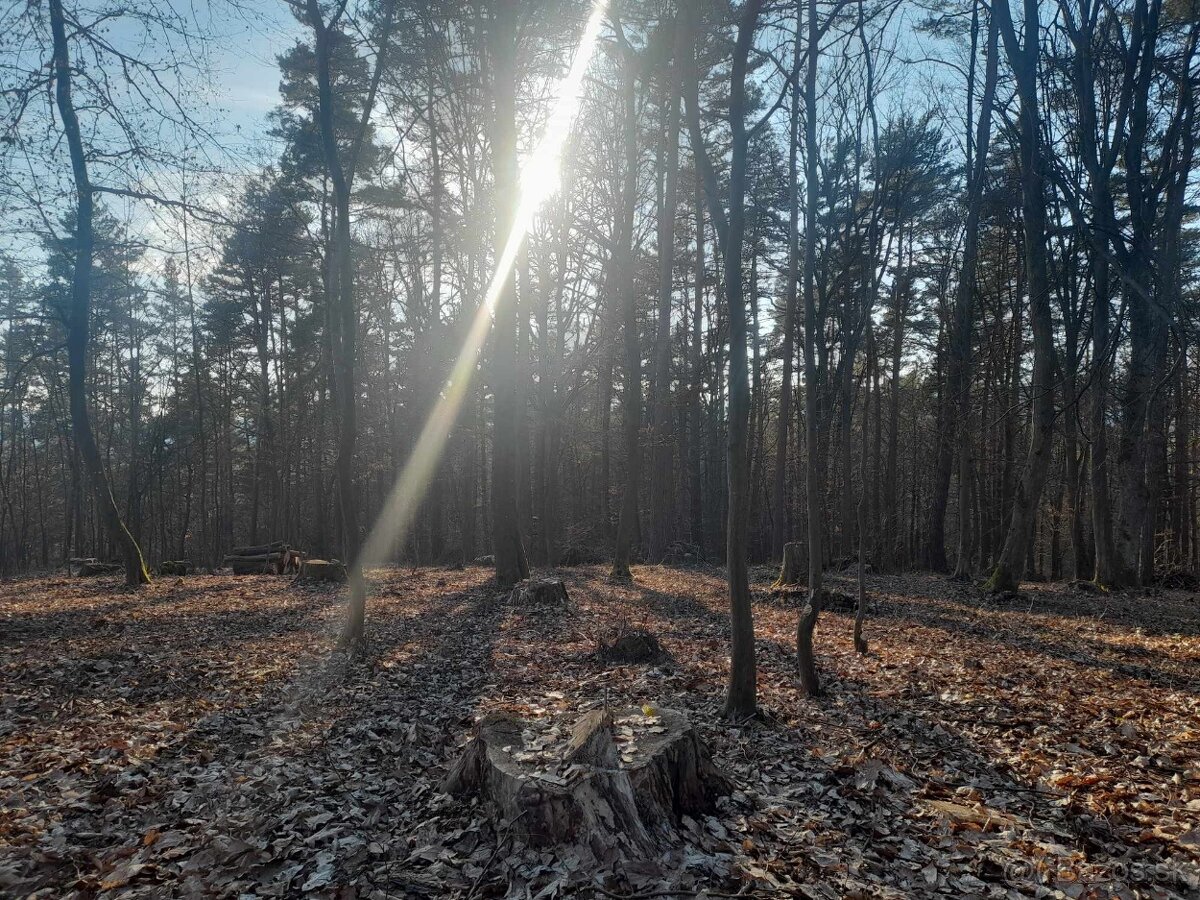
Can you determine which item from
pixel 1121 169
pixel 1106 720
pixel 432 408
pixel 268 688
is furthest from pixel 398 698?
pixel 1121 169

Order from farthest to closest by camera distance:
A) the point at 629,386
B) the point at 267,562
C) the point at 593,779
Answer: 1. the point at 267,562
2. the point at 629,386
3. the point at 593,779

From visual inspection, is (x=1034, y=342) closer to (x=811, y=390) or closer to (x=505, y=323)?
(x=811, y=390)

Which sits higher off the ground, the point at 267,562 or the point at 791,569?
the point at 791,569

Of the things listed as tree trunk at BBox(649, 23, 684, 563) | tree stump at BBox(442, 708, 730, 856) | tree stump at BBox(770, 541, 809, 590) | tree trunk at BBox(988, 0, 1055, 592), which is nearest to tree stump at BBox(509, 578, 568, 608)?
tree stump at BBox(770, 541, 809, 590)

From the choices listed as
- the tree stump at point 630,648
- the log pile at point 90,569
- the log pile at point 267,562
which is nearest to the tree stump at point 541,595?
the tree stump at point 630,648

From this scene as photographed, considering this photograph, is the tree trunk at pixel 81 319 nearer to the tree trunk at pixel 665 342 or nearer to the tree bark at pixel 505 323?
the tree bark at pixel 505 323

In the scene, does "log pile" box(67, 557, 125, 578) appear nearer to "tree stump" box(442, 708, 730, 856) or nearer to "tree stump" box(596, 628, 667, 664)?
"tree stump" box(596, 628, 667, 664)

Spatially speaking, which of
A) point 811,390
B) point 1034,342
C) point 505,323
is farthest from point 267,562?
point 1034,342

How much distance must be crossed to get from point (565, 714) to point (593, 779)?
116cm

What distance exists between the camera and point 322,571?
48.7ft

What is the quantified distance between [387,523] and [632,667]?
→ 20.2 metres

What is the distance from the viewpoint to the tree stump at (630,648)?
741 cm

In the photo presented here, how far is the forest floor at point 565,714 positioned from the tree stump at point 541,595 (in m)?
1.61

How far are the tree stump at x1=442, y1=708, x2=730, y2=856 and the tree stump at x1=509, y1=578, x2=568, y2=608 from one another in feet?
21.7
